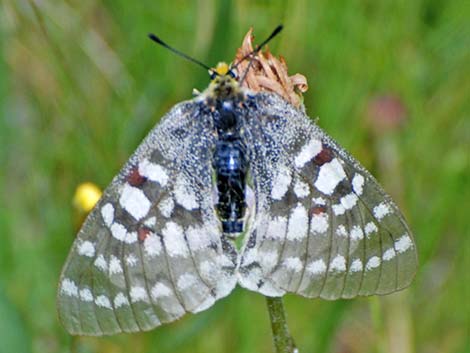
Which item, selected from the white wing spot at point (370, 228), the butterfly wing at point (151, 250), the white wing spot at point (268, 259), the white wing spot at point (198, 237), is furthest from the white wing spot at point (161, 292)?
the white wing spot at point (370, 228)

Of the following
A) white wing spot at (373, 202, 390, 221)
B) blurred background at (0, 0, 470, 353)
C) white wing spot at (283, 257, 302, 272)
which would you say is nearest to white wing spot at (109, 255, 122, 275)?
white wing spot at (283, 257, 302, 272)

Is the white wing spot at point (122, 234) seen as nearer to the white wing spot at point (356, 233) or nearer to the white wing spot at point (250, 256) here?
the white wing spot at point (250, 256)

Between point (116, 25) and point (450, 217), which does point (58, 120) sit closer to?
point (116, 25)

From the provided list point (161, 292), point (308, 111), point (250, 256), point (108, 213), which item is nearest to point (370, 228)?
point (250, 256)

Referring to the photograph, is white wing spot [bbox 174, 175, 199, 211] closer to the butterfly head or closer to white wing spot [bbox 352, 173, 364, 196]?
the butterfly head

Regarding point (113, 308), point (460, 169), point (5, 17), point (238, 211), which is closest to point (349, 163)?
point (238, 211)

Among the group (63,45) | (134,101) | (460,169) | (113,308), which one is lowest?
(113,308)
